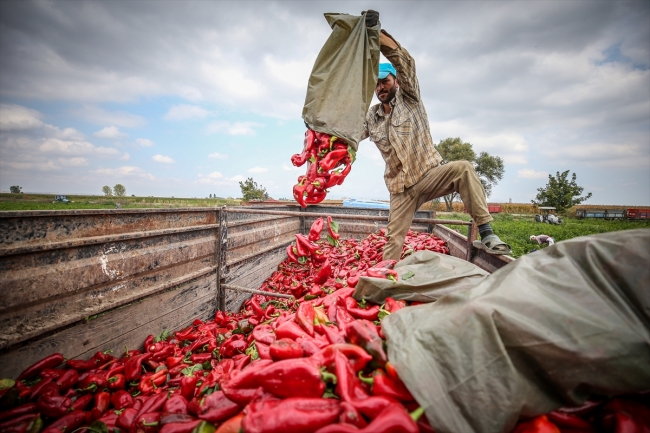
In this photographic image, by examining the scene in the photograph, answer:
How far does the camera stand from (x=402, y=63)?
3316 mm

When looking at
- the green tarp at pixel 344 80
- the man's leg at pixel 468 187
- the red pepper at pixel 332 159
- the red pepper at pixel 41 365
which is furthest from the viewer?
the man's leg at pixel 468 187

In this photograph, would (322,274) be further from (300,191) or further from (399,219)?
(300,191)

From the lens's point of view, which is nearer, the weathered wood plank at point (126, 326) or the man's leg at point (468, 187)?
the weathered wood plank at point (126, 326)

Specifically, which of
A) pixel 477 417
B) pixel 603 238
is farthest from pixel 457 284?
pixel 477 417

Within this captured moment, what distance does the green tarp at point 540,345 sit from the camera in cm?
123

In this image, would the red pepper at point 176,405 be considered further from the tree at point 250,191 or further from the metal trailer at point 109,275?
the tree at point 250,191

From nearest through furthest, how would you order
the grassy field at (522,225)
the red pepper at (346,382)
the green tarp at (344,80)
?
the red pepper at (346,382) → the green tarp at (344,80) → the grassy field at (522,225)

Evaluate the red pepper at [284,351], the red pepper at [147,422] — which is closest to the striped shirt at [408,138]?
the red pepper at [284,351]

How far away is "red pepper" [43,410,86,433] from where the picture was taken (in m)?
1.92

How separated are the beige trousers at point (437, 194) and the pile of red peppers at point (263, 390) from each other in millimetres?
1053

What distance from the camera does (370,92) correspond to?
2900 millimetres

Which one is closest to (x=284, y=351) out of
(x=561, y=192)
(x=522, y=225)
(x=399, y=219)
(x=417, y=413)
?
(x=417, y=413)

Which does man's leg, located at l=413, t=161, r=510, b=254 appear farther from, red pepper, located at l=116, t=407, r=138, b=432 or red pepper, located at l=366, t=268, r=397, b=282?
red pepper, located at l=116, t=407, r=138, b=432

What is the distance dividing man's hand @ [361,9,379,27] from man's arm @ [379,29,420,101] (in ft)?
1.02
